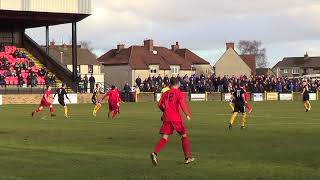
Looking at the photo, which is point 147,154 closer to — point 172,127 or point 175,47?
point 172,127

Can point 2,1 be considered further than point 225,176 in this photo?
Yes

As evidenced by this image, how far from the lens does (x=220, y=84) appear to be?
6356 centimetres

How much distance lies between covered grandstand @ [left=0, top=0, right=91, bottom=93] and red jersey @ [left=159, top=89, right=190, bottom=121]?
136 ft

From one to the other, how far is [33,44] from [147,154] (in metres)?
50.1

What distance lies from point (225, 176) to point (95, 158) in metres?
3.98

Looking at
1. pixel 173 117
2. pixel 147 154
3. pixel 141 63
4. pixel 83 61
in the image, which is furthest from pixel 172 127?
pixel 83 61

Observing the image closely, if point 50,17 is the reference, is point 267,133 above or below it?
below

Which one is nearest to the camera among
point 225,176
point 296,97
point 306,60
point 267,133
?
point 225,176

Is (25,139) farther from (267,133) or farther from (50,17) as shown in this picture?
(50,17)

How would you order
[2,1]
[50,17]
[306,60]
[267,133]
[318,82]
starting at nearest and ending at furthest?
[267,133] → [2,1] → [50,17] → [318,82] → [306,60]

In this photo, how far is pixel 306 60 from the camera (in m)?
172

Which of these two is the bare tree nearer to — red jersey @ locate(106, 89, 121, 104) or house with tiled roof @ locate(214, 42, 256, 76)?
house with tiled roof @ locate(214, 42, 256, 76)

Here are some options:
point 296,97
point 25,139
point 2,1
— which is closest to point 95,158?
point 25,139

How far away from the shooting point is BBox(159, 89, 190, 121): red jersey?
44.5 ft
